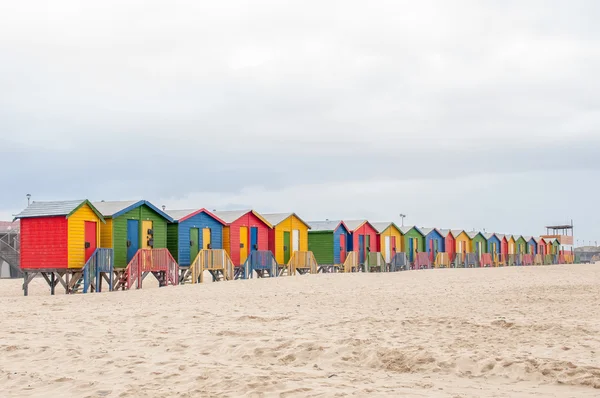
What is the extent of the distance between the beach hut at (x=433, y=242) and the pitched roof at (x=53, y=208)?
112 feet

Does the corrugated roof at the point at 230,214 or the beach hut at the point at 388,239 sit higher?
the corrugated roof at the point at 230,214

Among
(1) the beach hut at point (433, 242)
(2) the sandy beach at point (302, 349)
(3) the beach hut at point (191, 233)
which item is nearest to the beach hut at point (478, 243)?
(1) the beach hut at point (433, 242)

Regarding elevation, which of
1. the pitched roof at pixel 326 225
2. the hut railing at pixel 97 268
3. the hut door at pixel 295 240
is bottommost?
the hut railing at pixel 97 268

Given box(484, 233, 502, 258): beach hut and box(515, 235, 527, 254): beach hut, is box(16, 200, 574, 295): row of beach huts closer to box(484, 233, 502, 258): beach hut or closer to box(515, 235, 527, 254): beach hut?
box(484, 233, 502, 258): beach hut

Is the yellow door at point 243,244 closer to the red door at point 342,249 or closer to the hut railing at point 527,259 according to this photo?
the red door at point 342,249

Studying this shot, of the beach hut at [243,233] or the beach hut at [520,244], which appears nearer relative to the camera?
the beach hut at [243,233]

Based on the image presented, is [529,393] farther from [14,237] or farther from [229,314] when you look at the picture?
[14,237]

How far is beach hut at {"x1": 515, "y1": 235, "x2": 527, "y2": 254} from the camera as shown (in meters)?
75.4

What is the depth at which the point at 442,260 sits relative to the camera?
53.7 meters

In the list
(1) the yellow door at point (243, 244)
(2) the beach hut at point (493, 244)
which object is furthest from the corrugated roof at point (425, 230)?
(1) the yellow door at point (243, 244)

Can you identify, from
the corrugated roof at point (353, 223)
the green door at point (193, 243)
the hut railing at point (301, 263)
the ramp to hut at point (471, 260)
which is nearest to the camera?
the green door at point (193, 243)

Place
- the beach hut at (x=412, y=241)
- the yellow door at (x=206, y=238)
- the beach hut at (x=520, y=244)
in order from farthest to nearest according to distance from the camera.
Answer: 1. the beach hut at (x=520, y=244)
2. the beach hut at (x=412, y=241)
3. the yellow door at (x=206, y=238)

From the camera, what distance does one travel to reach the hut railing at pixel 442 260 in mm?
52719

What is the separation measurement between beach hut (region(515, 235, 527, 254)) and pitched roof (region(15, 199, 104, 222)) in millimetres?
60282
